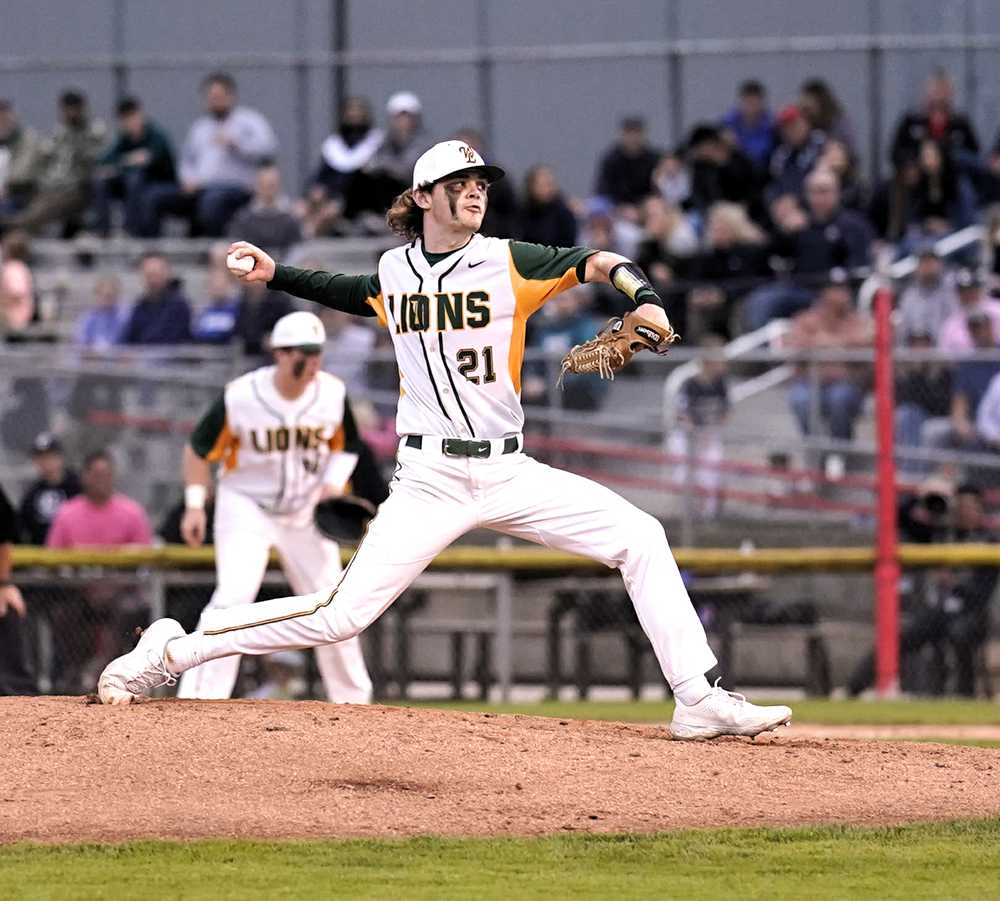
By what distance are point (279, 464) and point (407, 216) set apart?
128 inches

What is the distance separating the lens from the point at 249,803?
7.10m

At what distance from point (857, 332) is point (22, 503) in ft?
20.4

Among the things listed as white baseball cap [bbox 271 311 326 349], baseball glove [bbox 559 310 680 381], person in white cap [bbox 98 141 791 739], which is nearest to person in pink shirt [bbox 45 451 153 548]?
white baseball cap [bbox 271 311 326 349]

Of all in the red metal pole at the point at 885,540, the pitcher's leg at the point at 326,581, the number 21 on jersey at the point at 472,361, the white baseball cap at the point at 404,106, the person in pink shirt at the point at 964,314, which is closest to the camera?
the number 21 on jersey at the point at 472,361

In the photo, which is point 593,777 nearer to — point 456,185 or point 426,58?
point 456,185

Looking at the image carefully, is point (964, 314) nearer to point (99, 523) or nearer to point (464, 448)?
point (99, 523)

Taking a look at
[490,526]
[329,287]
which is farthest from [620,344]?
[329,287]

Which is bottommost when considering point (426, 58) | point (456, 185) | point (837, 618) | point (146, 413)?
point (837, 618)

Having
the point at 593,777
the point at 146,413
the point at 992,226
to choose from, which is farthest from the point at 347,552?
the point at 593,777

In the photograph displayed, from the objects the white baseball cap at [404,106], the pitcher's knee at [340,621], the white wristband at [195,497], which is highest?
the white baseball cap at [404,106]

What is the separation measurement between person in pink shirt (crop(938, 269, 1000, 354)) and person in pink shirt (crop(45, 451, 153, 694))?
604 cm

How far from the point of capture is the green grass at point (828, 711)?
12469 mm

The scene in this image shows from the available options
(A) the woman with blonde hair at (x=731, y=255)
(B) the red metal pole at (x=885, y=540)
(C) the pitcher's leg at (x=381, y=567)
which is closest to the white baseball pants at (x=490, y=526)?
(C) the pitcher's leg at (x=381, y=567)

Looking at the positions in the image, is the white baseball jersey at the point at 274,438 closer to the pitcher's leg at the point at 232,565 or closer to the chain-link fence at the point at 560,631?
the pitcher's leg at the point at 232,565
